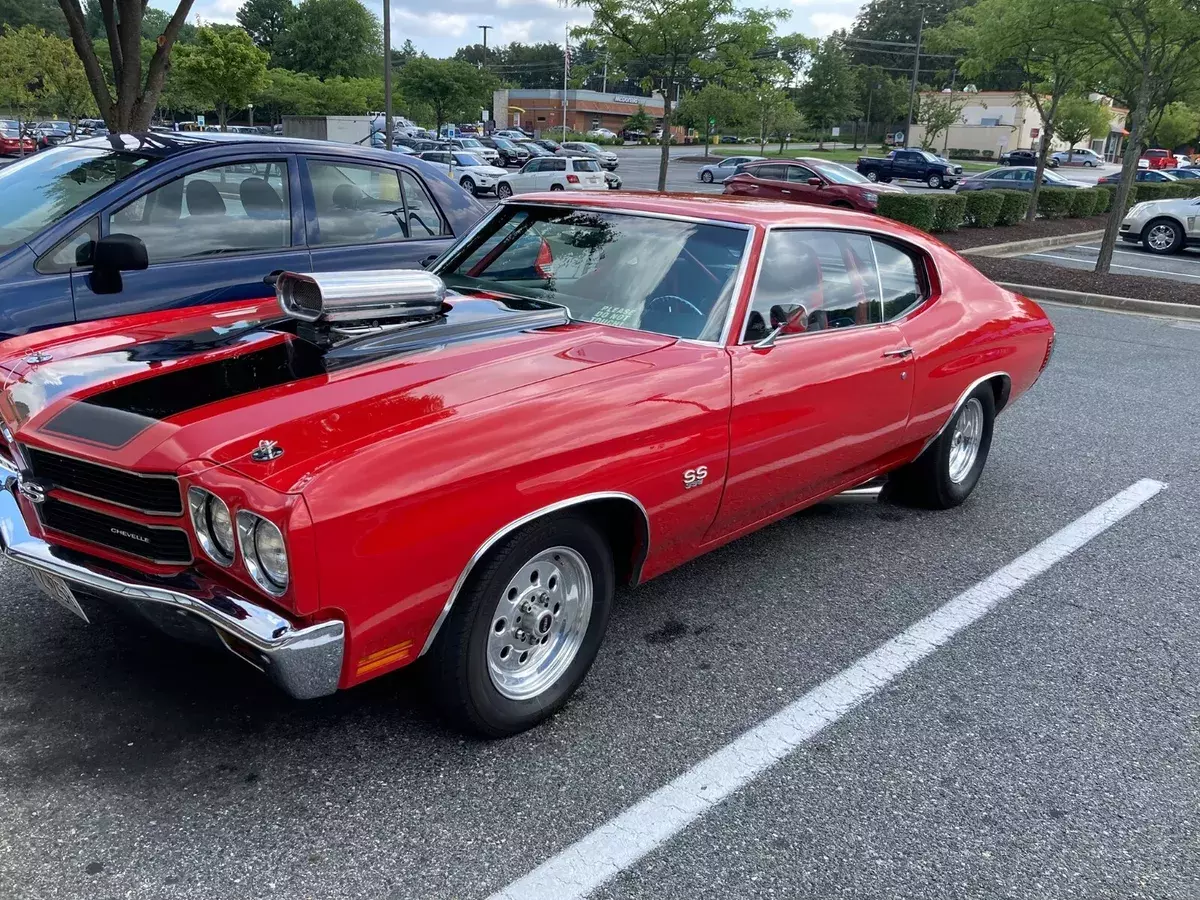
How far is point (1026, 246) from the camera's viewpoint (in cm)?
1897

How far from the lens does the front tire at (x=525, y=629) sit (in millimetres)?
2727

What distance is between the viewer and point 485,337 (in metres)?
3.41

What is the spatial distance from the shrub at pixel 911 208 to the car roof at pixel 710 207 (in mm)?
14274

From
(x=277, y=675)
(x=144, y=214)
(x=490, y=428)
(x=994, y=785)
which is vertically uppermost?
(x=144, y=214)

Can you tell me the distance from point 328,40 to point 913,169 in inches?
2194

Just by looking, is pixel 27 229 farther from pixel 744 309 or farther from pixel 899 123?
pixel 899 123

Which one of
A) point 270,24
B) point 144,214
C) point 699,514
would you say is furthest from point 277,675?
point 270,24

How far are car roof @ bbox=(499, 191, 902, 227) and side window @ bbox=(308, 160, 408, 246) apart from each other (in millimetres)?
1606

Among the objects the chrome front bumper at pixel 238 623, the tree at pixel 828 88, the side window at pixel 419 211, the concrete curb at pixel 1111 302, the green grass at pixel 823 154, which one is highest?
the tree at pixel 828 88

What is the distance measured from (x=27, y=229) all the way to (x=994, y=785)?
4.86m

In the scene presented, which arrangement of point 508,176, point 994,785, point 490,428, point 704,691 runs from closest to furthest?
point 490,428 < point 994,785 < point 704,691 < point 508,176

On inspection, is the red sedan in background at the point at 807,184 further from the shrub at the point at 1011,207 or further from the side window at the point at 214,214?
the side window at the point at 214,214

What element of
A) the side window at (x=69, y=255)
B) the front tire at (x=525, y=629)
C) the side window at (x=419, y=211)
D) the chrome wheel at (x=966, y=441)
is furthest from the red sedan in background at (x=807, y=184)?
the front tire at (x=525, y=629)

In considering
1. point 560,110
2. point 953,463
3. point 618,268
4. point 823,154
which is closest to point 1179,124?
point 823,154
